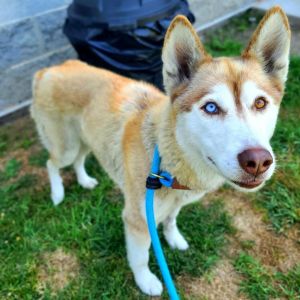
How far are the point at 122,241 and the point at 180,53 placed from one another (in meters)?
1.87

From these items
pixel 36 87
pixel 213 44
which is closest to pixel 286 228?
pixel 36 87

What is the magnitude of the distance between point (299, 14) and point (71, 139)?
476 cm

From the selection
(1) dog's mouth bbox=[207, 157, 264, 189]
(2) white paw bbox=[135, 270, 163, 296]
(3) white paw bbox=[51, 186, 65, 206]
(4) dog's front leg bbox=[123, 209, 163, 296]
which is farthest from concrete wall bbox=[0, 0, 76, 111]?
(1) dog's mouth bbox=[207, 157, 264, 189]

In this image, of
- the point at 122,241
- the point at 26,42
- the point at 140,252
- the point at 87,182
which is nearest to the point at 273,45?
the point at 140,252

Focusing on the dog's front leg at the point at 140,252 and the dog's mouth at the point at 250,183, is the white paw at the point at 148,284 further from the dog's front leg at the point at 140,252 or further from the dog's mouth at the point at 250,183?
the dog's mouth at the point at 250,183

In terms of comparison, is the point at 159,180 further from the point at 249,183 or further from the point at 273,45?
the point at 273,45

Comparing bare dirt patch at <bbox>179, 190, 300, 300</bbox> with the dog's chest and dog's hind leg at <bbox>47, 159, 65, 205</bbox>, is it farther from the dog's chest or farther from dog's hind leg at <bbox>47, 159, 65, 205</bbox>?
dog's hind leg at <bbox>47, 159, 65, 205</bbox>

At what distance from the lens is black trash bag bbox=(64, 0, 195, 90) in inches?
141

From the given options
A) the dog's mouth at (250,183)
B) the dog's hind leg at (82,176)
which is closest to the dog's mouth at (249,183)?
the dog's mouth at (250,183)

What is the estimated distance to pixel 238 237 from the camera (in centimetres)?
333

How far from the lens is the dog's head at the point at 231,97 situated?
1810 millimetres

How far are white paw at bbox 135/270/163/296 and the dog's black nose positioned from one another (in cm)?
154

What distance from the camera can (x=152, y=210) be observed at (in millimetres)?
2283

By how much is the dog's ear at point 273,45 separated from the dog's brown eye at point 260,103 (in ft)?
0.99
